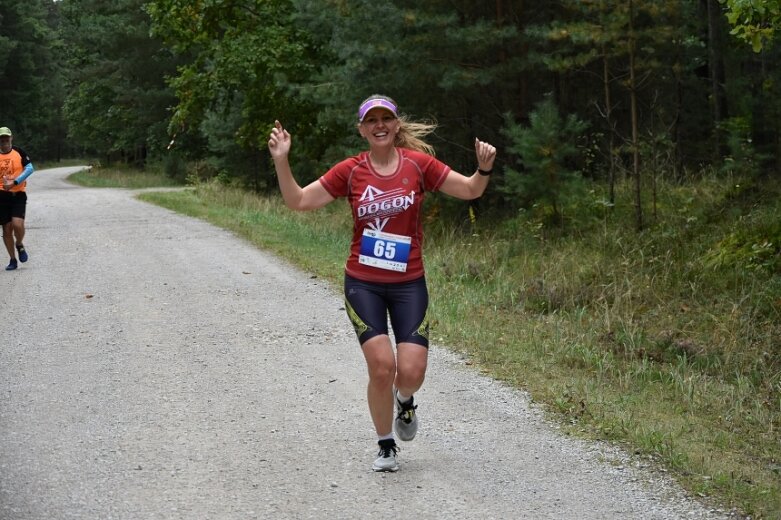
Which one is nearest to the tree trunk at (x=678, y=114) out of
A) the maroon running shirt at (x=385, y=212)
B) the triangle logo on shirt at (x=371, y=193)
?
the maroon running shirt at (x=385, y=212)

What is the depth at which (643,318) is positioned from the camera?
38.7 feet

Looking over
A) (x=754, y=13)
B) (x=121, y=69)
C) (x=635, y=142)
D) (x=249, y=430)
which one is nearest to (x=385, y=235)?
(x=249, y=430)

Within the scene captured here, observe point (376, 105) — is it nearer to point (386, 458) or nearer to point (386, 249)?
point (386, 249)

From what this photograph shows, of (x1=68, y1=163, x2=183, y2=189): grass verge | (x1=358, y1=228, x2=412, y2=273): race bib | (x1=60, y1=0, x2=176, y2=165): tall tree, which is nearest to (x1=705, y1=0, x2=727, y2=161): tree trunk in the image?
(x1=358, y1=228, x2=412, y2=273): race bib

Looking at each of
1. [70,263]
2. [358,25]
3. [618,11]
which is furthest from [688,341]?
[358,25]

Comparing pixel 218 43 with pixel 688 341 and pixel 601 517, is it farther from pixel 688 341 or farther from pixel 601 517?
pixel 601 517

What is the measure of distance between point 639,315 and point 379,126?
289 inches

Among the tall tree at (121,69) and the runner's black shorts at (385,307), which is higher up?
the tall tree at (121,69)

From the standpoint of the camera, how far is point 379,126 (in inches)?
214

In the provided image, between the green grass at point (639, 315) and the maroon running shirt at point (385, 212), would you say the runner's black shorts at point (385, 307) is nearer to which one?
the maroon running shirt at point (385, 212)

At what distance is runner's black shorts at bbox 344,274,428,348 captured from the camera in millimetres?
5414

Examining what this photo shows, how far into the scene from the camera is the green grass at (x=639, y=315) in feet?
20.7

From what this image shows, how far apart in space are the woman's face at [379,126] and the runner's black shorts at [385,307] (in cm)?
74

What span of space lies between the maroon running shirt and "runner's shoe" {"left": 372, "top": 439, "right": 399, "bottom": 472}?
0.89m
